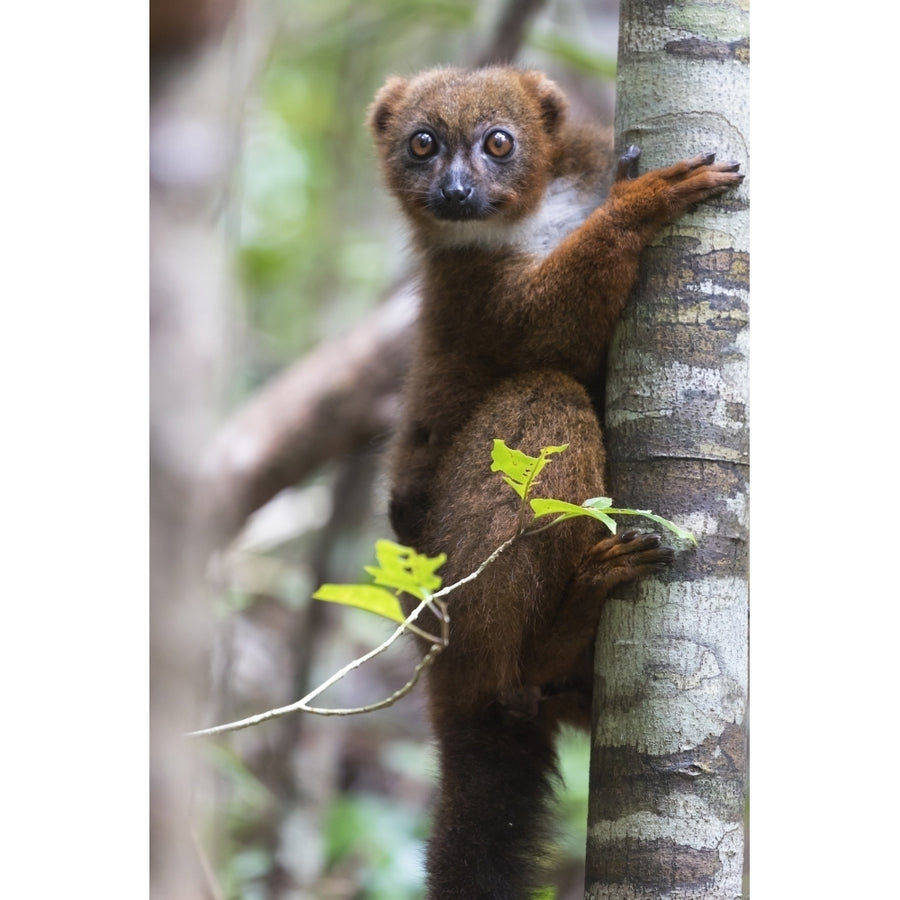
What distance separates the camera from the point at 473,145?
13.7ft

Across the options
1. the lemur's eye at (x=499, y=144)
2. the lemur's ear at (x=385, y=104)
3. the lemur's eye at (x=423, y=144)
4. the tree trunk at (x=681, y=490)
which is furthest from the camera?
the lemur's ear at (x=385, y=104)

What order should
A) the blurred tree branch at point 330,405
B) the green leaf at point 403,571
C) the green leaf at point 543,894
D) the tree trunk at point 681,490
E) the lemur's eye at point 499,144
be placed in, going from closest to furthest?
the green leaf at point 403,571 < the tree trunk at point 681,490 < the green leaf at point 543,894 < the lemur's eye at point 499,144 < the blurred tree branch at point 330,405

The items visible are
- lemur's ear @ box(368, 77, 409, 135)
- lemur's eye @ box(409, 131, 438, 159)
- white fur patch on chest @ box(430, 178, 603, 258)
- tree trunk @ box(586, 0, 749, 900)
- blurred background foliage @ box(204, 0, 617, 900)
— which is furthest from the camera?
blurred background foliage @ box(204, 0, 617, 900)

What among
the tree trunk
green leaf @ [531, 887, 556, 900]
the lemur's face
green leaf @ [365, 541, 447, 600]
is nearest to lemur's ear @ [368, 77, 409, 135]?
the lemur's face

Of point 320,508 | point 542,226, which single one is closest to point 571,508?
point 542,226

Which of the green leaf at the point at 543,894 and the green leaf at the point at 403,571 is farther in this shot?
the green leaf at the point at 543,894

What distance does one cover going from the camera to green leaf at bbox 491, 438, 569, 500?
246 centimetres

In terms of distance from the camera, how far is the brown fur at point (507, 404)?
3.17 meters

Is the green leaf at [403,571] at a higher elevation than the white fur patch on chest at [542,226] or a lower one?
lower

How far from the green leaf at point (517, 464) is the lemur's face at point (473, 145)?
163 cm

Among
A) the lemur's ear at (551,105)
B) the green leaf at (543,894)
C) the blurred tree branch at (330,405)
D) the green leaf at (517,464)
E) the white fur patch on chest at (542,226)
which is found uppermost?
the lemur's ear at (551,105)

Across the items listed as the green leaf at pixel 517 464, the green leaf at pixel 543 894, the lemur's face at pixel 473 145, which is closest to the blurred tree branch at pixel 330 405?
the lemur's face at pixel 473 145

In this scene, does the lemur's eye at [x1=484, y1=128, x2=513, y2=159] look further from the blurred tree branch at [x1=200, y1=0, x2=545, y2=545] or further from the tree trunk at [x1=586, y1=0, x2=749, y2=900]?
the blurred tree branch at [x1=200, y1=0, x2=545, y2=545]

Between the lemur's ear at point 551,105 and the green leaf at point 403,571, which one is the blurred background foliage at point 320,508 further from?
the green leaf at point 403,571
